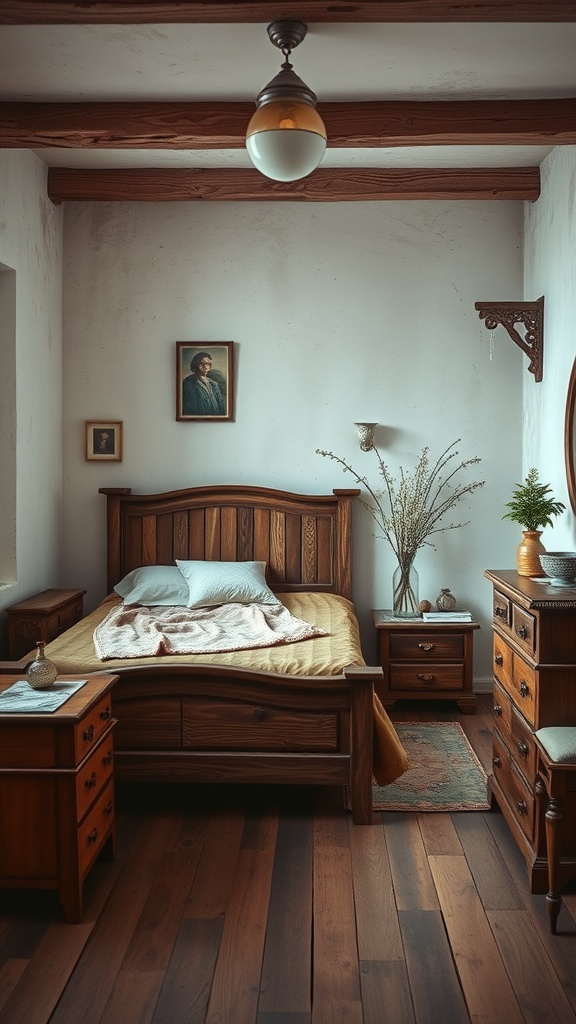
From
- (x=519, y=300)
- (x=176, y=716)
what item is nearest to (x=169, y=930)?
(x=176, y=716)

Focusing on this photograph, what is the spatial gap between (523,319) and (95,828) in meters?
3.38

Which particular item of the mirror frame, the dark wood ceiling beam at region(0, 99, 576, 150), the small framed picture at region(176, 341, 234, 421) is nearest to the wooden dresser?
the mirror frame

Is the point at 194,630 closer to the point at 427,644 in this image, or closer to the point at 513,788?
the point at 427,644

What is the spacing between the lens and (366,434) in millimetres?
5316

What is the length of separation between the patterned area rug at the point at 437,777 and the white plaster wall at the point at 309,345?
1.04m

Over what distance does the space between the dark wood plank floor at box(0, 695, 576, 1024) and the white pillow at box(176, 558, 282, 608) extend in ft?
4.43

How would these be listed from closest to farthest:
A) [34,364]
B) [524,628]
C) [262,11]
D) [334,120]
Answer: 1. [262,11]
2. [524,628]
3. [334,120]
4. [34,364]

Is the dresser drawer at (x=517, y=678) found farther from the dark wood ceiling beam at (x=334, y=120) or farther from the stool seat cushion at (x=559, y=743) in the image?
the dark wood ceiling beam at (x=334, y=120)

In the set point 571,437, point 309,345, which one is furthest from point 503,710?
point 309,345

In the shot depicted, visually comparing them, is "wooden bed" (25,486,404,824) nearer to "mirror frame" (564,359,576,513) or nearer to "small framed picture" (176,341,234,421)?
"mirror frame" (564,359,576,513)

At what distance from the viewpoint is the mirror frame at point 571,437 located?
4066 mm

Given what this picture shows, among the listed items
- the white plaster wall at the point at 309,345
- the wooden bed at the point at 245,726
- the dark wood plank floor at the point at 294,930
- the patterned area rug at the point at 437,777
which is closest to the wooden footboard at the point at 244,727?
the wooden bed at the point at 245,726

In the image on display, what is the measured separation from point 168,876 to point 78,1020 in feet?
2.63

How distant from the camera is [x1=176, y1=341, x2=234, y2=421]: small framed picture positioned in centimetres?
539
